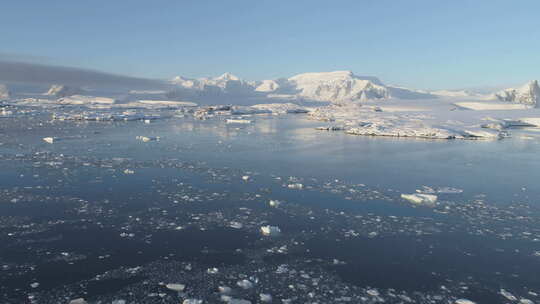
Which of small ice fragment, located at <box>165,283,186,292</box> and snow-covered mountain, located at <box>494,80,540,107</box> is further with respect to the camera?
snow-covered mountain, located at <box>494,80,540,107</box>

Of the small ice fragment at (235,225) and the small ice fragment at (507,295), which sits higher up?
the small ice fragment at (235,225)

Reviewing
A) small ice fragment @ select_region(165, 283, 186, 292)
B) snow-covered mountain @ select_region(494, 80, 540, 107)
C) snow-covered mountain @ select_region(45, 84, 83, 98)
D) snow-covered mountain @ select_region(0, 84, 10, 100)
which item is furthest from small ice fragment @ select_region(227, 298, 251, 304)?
snow-covered mountain @ select_region(45, 84, 83, 98)

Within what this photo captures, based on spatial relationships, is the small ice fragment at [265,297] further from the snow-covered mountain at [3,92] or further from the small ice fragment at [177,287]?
the snow-covered mountain at [3,92]

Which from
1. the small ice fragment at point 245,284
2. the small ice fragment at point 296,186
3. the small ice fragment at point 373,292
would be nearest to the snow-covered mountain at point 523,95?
the small ice fragment at point 296,186

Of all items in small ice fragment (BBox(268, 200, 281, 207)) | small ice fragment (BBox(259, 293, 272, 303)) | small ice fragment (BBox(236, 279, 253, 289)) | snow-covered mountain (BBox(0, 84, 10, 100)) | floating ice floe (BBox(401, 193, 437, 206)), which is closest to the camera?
small ice fragment (BBox(259, 293, 272, 303))

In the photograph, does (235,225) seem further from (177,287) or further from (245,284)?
(177,287)

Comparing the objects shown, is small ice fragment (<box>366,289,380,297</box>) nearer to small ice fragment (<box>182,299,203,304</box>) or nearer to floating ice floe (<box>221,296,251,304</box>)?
floating ice floe (<box>221,296,251,304</box>)

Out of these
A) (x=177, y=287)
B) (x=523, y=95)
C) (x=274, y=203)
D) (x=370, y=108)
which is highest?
(x=523, y=95)

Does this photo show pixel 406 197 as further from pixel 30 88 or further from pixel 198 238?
pixel 30 88

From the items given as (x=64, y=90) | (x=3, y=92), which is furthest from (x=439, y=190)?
(x=64, y=90)

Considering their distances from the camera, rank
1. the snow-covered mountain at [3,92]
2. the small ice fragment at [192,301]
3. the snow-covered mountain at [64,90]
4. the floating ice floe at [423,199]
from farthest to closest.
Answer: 1. the snow-covered mountain at [64,90]
2. the snow-covered mountain at [3,92]
3. the floating ice floe at [423,199]
4. the small ice fragment at [192,301]
